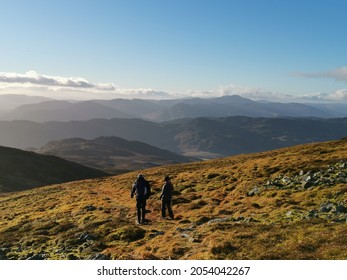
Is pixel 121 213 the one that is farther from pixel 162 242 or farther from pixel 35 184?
pixel 35 184

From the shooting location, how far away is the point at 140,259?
15.1 metres

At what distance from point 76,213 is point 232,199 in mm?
14941

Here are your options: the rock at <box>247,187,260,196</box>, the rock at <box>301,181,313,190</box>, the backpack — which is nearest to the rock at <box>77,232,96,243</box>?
the backpack

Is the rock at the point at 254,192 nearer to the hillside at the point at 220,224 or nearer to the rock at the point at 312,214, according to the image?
the hillside at the point at 220,224

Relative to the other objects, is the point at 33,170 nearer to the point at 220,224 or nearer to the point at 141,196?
the point at 141,196

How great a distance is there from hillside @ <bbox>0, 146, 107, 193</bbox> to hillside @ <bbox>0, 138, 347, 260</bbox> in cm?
9614

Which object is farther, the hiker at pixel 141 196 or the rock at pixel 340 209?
the hiker at pixel 141 196

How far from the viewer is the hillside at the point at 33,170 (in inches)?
4904

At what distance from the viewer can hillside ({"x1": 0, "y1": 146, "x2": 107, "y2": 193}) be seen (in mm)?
124562

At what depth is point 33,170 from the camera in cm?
14262

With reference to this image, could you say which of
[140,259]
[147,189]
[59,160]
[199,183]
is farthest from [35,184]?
[140,259]

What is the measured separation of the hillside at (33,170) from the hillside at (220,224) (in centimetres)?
9614

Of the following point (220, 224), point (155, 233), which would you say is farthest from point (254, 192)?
point (155, 233)

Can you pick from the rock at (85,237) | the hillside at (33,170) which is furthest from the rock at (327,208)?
the hillside at (33,170)
